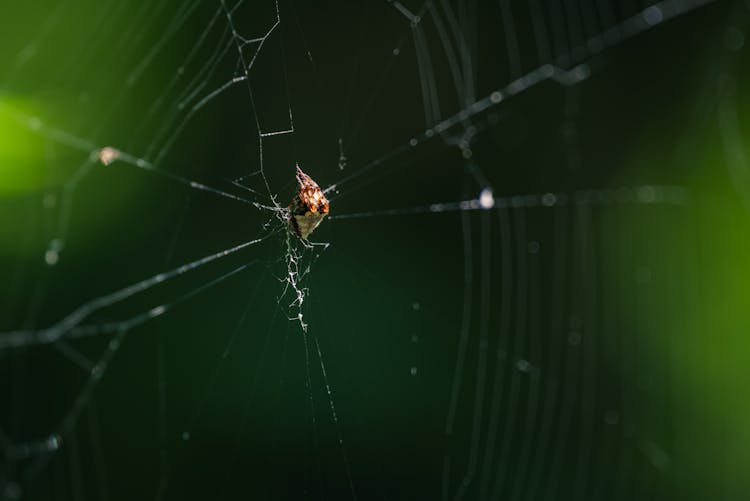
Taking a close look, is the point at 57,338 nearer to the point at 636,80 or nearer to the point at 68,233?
the point at 68,233

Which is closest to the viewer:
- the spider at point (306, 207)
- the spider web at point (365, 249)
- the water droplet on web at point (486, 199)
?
the spider at point (306, 207)

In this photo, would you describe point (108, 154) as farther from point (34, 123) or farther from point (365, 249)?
point (365, 249)

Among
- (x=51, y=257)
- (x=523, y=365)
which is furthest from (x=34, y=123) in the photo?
(x=523, y=365)

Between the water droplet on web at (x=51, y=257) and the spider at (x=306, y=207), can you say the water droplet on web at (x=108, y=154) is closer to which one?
the water droplet on web at (x=51, y=257)

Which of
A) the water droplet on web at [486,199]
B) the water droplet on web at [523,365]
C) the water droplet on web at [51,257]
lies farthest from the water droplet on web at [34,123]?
the water droplet on web at [523,365]

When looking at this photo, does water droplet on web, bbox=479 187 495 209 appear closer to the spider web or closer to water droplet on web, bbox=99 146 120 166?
the spider web

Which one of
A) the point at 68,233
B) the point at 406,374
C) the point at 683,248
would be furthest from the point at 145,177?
the point at 683,248
